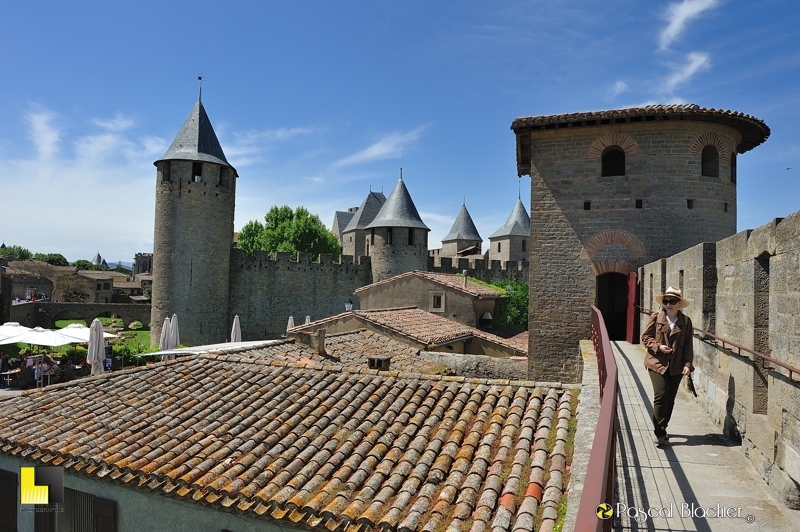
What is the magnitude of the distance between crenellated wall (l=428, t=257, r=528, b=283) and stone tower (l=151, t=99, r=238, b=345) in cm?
1365

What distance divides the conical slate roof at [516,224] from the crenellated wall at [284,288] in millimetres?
21989

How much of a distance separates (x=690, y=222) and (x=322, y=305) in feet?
79.4

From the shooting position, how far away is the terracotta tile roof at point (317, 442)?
448 cm

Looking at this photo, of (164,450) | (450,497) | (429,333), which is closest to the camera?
(450,497)

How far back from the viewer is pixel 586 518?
143cm

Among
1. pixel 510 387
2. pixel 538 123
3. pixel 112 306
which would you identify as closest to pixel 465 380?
pixel 510 387

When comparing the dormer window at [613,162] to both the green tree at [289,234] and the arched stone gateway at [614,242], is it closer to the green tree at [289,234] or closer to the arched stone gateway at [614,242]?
the arched stone gateway at [614,242]

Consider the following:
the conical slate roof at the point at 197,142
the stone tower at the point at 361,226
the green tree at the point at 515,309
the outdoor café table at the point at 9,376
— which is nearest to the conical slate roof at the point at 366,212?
the stone tower at the point at 361,226

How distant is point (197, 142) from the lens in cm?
2762

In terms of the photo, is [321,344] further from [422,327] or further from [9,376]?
[9,376]

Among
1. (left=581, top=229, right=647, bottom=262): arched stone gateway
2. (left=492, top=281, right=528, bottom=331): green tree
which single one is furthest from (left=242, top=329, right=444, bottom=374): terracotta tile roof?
(left=492, top=281, right=528, bottom=331): green tree

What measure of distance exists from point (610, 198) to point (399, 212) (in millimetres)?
21768

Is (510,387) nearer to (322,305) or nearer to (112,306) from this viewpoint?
(322,305)

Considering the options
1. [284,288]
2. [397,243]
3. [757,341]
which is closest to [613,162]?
[757,341]
